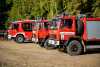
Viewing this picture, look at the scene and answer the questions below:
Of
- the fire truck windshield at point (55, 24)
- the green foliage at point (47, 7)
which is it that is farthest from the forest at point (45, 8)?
the fire truck windshield at point (55, 24)

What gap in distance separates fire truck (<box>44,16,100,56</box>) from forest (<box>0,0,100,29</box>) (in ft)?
27.5

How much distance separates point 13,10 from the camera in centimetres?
5353

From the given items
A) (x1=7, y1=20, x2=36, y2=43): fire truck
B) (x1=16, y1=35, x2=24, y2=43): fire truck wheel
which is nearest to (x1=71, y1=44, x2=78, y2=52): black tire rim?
(x1=7, y1=20, x2=36, y2=43): fire truck

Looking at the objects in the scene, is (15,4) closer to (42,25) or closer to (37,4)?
(37,4)

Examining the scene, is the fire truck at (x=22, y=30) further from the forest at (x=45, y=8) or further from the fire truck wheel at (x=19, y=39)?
the forest at (x=45, y=8)

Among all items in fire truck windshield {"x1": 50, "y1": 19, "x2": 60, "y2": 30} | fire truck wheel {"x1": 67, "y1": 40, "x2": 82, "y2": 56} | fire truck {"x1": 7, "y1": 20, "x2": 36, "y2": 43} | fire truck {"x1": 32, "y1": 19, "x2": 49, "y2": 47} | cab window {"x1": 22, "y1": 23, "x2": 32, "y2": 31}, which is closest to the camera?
fire truck wheel {"x1": 67, "y1": 40, "x2": 82, "y2": 56}

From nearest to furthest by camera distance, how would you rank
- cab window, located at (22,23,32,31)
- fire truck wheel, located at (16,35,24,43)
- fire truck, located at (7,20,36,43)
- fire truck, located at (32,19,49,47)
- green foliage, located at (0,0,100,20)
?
fire truck, located at (32,19,49,47) < green foliage, located at (0,0,100,20) < fire truck, located at (7,20,36,43) < cab window, located at (22,23,32,31) < fire truck wheel, located at (16,35,24,43)

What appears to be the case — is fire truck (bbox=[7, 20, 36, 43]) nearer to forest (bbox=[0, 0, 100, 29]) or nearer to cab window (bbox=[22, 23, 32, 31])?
cab window (bbox=[22, 23, 32, 31])

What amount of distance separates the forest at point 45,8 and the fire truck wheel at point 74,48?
8.83m

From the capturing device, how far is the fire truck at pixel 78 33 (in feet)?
74.6

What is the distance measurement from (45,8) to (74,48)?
19.7 meters

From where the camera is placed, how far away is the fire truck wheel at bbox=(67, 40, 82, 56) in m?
22.7

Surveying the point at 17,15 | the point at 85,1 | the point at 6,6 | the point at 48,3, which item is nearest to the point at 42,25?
the point at 85,1

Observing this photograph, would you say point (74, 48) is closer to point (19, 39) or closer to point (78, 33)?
point (78, 33)
